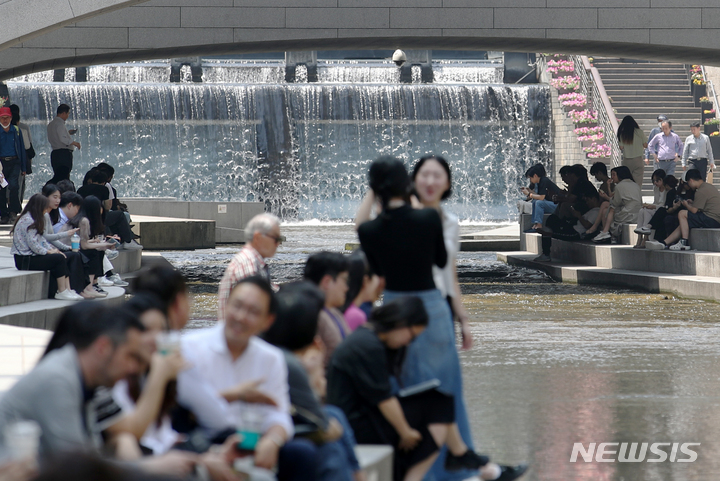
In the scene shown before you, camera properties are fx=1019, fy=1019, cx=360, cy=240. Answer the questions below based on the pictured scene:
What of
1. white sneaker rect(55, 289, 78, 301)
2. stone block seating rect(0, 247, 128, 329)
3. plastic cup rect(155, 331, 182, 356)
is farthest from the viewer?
white sneaker rect(55, 289, 78, 301)

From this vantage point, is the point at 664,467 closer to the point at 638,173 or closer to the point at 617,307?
the point at 617,307

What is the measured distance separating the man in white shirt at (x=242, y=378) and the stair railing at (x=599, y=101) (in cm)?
2637

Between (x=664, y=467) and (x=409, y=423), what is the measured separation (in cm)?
151

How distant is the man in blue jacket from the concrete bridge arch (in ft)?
2.67

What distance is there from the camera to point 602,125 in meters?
31.5

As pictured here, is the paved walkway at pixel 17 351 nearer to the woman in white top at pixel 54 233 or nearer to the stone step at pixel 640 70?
the woman in white top at pixel 54 233

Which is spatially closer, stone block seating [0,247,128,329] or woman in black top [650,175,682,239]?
stone block seating [0,247,128,329]

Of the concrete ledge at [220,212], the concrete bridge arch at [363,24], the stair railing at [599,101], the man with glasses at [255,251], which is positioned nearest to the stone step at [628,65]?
the stair railing at [599,101]

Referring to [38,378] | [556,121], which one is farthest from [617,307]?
[556,121]

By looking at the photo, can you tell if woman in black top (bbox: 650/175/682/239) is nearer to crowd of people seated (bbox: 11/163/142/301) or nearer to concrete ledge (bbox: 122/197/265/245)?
crowd of people seated (bbox: 11/163/142/301)

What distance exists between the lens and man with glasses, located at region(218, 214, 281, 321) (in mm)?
4977

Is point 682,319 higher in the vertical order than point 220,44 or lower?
lower

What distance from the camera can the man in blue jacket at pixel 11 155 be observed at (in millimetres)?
15812

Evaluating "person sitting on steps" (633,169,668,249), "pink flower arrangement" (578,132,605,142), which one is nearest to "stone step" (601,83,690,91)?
"pink flower arrangement" (578,132,605,142)
